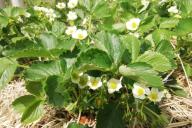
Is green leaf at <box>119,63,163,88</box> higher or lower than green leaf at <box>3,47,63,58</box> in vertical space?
lower

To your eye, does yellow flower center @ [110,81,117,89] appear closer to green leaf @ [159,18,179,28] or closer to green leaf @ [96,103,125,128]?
green leaf @ [96,103,125,128]

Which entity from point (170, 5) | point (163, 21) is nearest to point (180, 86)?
point (163, 21)

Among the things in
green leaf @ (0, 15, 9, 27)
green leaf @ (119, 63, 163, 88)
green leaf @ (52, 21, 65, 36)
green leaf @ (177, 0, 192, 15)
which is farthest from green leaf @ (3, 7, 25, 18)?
green leaf @ (119, 63, 163, 88)

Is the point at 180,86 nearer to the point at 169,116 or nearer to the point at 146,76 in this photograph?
the point at 169,116

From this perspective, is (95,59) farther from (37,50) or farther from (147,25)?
(147,25)

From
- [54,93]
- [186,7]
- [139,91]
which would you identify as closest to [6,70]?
[54,93]
